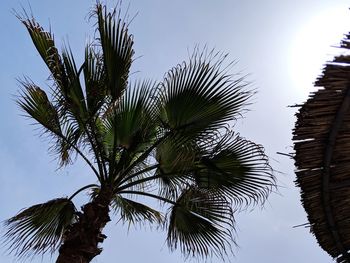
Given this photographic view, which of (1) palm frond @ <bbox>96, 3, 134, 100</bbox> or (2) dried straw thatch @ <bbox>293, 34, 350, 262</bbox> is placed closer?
(2) dried straw thatch @ <bbox>293, 34, 350, 262</bbox>

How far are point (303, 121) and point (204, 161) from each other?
2.78 meters

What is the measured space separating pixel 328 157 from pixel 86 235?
252 centimetres

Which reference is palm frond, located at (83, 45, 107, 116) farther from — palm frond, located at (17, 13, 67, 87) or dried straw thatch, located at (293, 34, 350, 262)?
dried straw thatch, located at (293, 34, 350, 262)

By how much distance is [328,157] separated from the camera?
10.8ft

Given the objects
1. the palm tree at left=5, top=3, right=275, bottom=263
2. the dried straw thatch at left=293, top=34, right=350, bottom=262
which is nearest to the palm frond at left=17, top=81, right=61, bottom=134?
the palm tree at left=5, top=3, right=275, bottom=263

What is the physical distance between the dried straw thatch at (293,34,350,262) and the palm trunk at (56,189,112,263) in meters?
2.12

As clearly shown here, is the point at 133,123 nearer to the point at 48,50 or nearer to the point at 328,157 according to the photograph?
the point at 48,50

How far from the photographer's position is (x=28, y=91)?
6156mm

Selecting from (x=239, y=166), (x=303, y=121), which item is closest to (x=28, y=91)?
(x=239, y=166)

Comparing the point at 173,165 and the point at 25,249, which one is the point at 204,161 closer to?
the point at 173,165

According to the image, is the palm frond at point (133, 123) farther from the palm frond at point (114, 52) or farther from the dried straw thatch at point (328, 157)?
the dried straw thatch at point (328, 157)

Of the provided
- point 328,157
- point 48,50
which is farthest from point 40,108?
point 328,157

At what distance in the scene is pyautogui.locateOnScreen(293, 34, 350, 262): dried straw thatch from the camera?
296 cm

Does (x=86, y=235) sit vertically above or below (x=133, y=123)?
below
